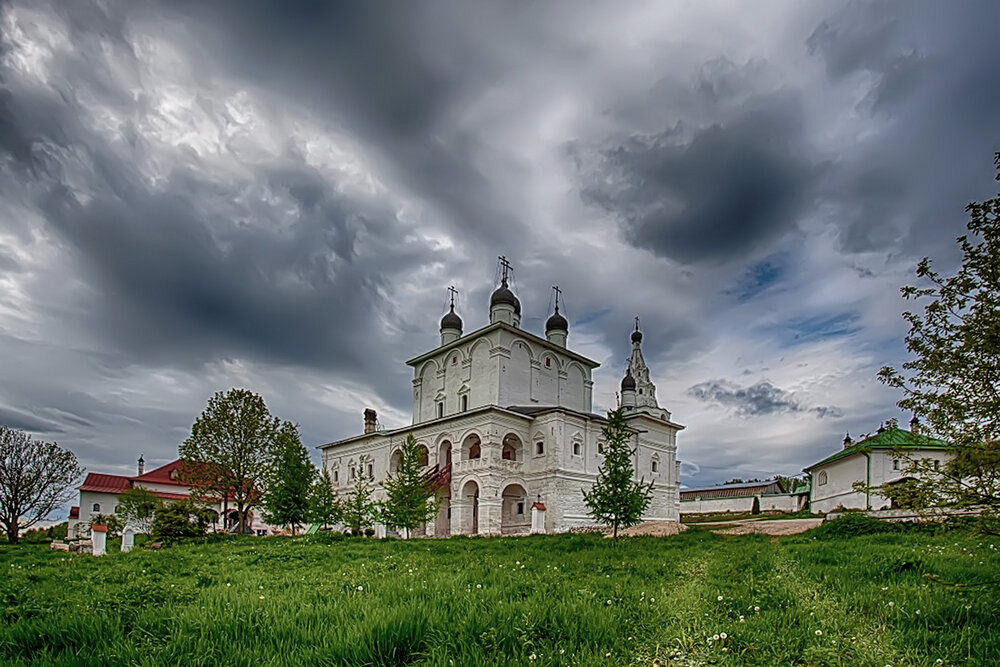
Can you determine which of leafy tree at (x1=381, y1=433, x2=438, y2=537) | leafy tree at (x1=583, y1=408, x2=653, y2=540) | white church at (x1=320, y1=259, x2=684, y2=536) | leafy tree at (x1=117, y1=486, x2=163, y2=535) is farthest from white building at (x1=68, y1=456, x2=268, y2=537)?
leafy tree at (x1=583, y1=408, x2=653, y2=540)

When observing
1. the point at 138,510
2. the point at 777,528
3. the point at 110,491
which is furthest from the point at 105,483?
the point at 777,528

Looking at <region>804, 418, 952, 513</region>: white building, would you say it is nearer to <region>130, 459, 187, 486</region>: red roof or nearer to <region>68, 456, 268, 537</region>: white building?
<region>68, 456, 268, 537</region>: white building

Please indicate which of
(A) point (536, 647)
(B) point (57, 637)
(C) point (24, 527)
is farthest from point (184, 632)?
(C) point (24, 527)

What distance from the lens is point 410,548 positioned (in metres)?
17.4

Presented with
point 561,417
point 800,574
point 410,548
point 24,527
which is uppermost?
point 561,417

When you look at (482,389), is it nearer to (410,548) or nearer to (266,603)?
(410,548)

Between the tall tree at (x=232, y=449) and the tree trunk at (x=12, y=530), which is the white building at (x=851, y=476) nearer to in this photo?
the tall tree at (x=232, y=449)

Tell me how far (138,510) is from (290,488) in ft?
58.2

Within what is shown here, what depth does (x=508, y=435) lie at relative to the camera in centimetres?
3494

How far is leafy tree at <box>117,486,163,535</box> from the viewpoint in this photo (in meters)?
40.2

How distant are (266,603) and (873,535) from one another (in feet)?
52.2

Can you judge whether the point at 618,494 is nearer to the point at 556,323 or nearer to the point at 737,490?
the point at 556,323

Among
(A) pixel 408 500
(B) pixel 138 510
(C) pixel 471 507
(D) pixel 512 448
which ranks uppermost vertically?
(D) pixel 512 448

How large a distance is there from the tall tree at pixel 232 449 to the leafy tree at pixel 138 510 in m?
11.8
